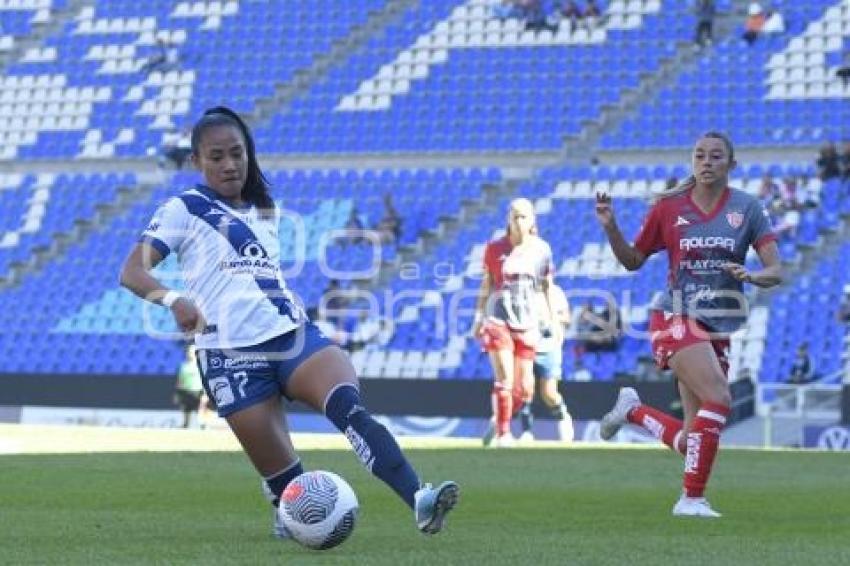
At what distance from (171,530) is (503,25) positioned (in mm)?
30451

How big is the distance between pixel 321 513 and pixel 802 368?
21160 mm

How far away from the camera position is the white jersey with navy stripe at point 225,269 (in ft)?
30.1

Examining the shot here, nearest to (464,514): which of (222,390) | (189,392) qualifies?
(222,390)

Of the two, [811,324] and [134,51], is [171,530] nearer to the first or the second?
[811,324]

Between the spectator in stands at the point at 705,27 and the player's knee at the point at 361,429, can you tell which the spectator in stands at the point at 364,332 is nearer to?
the spectator in stands at the point at 705,27

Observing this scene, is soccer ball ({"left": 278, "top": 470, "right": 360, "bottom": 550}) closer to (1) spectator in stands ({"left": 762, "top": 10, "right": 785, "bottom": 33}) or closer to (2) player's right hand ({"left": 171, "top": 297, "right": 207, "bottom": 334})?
(2) player's right hand ({"left": 171, "top": 297, "right": 207, "bottom": 334})

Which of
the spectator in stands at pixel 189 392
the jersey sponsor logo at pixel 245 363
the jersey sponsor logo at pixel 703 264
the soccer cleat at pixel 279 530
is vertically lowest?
the spectator in stands at pixel 189 392

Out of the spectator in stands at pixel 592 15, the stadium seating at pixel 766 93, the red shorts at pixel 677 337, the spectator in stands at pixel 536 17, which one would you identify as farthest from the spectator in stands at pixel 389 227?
the red shorts at pixel 677 337

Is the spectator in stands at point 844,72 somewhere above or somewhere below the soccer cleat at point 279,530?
above

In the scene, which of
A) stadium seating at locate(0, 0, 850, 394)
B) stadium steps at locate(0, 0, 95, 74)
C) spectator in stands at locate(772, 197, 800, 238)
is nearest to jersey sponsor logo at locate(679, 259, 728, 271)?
stadium seating at locate(0, 0, 850, 394)

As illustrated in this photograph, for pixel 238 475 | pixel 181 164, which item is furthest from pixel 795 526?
pixel 181 164

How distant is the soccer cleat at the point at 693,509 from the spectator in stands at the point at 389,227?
24.9 metres

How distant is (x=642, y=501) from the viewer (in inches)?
507

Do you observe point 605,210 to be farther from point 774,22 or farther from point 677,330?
point 774,22
